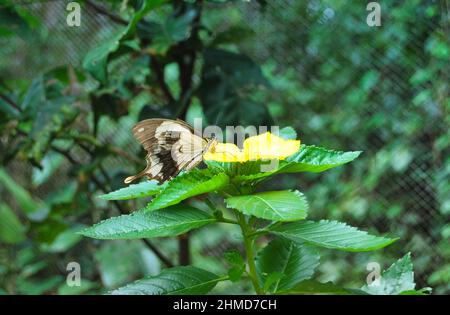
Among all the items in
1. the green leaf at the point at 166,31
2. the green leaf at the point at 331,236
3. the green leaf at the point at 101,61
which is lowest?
the green leaf at the point at 331,236

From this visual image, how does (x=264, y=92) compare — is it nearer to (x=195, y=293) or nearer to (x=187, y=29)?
(x=187, y=29)

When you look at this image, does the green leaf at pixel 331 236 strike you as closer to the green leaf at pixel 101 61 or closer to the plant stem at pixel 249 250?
the plant stem at pixel 249 250

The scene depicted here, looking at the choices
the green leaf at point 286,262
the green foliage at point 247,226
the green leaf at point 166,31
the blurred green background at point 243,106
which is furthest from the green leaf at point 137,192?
the green leaf at point 166,31

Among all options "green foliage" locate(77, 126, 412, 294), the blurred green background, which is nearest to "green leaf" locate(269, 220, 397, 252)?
"green foliage" locate(77, 126, 412, 294)

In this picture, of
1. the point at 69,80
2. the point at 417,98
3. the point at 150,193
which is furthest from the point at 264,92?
the point at 150,193

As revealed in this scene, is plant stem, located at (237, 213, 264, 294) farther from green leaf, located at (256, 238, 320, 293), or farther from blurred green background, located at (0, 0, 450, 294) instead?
blurred green background, located at (0, 0, 450, 294)

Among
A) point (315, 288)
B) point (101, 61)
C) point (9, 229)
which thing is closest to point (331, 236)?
point (315, 288)
